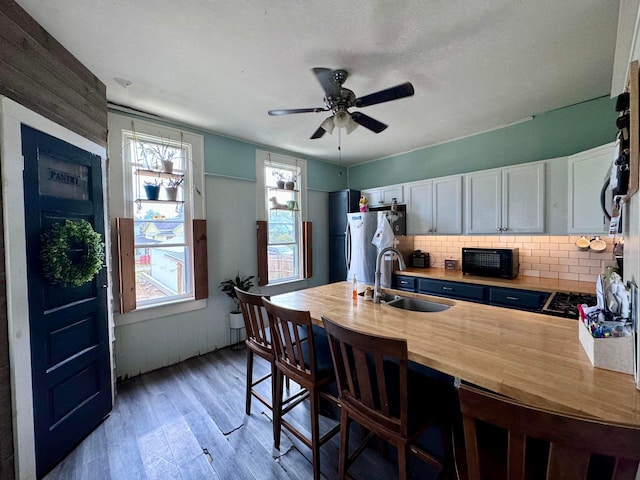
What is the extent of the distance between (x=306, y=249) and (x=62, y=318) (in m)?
3.08

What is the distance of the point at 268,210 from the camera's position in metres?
4.05

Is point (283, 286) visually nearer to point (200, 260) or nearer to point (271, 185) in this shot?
point (200, 260)

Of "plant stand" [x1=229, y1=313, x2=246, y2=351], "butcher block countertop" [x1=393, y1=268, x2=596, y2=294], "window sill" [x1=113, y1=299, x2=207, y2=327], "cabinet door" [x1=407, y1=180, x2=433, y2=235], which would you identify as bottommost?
"plant stand" [x1=229, y1=313, x2=246, y2=351]

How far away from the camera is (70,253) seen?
1818 millimetres

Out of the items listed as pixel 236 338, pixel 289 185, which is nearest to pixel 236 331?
pixel 236 338

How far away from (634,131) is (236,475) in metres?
2.57

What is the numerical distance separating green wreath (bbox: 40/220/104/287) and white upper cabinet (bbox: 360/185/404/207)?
3.61m

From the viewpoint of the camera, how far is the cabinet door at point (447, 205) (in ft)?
11.6

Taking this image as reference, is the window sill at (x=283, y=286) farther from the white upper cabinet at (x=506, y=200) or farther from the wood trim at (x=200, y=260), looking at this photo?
the white upper cabinet at (x=506, y=200)

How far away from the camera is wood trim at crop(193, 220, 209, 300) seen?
126 inches

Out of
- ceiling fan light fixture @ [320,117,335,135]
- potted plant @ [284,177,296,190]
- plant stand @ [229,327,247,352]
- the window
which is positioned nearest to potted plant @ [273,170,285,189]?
potted plant @ [284,177,296,190]

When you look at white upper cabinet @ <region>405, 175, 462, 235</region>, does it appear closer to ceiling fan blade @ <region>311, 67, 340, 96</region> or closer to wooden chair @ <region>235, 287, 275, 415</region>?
ceiling fan blade @ <region>311, 67, 340, 96</region>

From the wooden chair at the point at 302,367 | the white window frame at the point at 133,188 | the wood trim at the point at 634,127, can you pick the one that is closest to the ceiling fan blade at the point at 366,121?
the wood trim at the point at 634,127

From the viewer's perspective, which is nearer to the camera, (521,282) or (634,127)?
(634,127)
